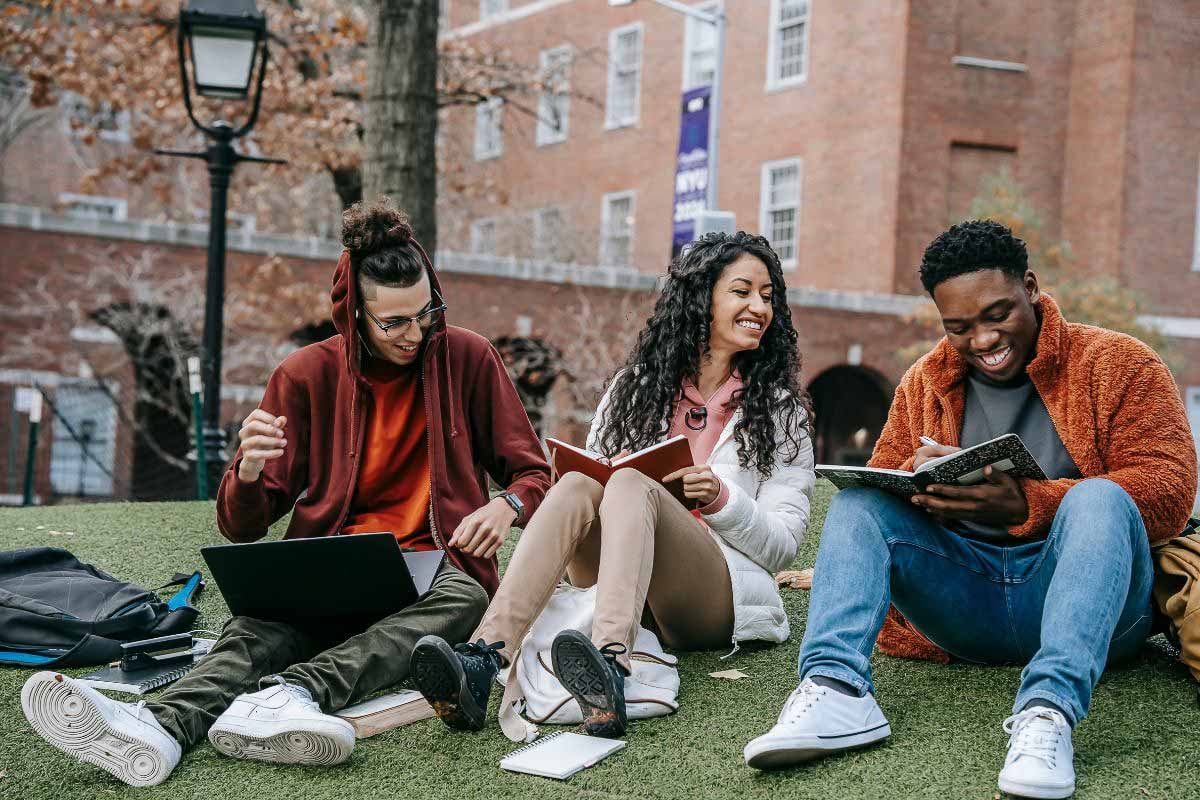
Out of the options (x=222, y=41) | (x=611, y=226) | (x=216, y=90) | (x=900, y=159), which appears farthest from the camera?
(x=611, y=226)

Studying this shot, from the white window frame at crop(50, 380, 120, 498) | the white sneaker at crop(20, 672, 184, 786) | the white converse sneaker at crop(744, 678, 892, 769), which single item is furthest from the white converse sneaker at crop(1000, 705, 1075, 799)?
the white window frame at crop(50, 380, 120, 498)

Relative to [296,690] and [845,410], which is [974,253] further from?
[845,410]

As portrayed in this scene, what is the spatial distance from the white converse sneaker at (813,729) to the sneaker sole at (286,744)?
102 centimetres

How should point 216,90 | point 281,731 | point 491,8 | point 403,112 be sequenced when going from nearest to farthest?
1. point 281,731
2. point 403,112
3. point 216,90
4. point 491,8

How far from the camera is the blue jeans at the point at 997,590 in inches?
121

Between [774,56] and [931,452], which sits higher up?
[774,56]

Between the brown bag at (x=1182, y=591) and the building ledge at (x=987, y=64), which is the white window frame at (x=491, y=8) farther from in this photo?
the brown bag at (x=1182, y=591)

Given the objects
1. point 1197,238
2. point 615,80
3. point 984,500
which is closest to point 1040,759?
point 984,500

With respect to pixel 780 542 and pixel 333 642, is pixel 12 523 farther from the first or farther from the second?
pixel 780 542

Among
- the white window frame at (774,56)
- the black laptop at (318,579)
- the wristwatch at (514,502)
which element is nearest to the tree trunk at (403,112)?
the wristwatch at (514,502)

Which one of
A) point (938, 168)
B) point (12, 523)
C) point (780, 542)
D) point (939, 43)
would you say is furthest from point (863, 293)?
point (780, 542)

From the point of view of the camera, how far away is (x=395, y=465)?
4.32 m

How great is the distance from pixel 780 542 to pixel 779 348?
806 mm

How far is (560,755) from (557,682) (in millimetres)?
295
